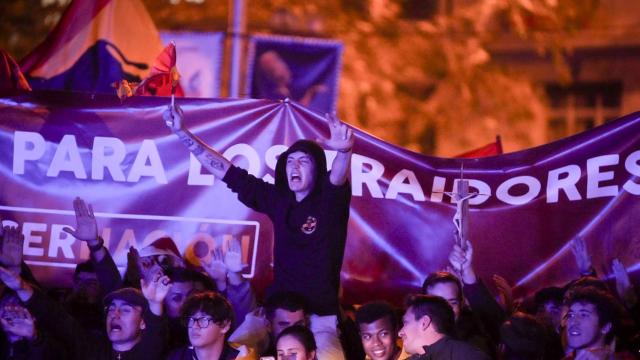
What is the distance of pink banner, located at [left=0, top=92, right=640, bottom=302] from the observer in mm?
8945

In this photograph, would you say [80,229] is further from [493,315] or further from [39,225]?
[493,315]

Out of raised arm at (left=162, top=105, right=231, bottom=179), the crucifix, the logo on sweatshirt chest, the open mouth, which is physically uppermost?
raised arm at (left=162, top=105, right=231, bottom=179)

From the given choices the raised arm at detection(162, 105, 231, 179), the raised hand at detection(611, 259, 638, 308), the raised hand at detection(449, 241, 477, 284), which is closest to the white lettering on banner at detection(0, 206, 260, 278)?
the raised arm at detection(162, 105, 231, 179)

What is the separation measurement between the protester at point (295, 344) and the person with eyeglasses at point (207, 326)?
0.41 metres

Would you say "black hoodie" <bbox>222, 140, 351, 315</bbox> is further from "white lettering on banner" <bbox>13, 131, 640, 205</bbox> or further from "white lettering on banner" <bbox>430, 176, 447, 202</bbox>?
"white lettering on banner" <bbox>430, 176, 447, 202</bbox>

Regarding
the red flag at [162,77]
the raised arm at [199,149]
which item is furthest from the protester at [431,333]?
A: the red flag at [162,77]

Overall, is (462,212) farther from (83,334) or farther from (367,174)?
(83,334)

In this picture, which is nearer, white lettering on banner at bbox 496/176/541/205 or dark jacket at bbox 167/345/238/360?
dark jacket at bbox 167/345/238/360

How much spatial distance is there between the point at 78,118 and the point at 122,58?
1.73 m

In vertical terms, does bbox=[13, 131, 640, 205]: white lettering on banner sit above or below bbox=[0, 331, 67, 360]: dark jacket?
above

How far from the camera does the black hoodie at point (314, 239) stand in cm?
754

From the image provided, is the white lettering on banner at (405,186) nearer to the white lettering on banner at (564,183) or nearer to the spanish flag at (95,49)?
the white lettering on banner at (564,183)

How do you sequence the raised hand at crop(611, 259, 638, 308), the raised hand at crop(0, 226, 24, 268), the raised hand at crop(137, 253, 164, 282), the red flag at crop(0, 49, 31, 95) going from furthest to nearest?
1. the red flag at crop(0, 49, 31, 95)
2. the raised hand at crop(137, 253, 164, 282)
3. the raised hand at crop(611, 259, 638, 308)
4. the raised hand at crop(0, 226, 24, 268)

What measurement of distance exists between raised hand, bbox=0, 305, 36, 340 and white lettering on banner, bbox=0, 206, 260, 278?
4.57 feet
